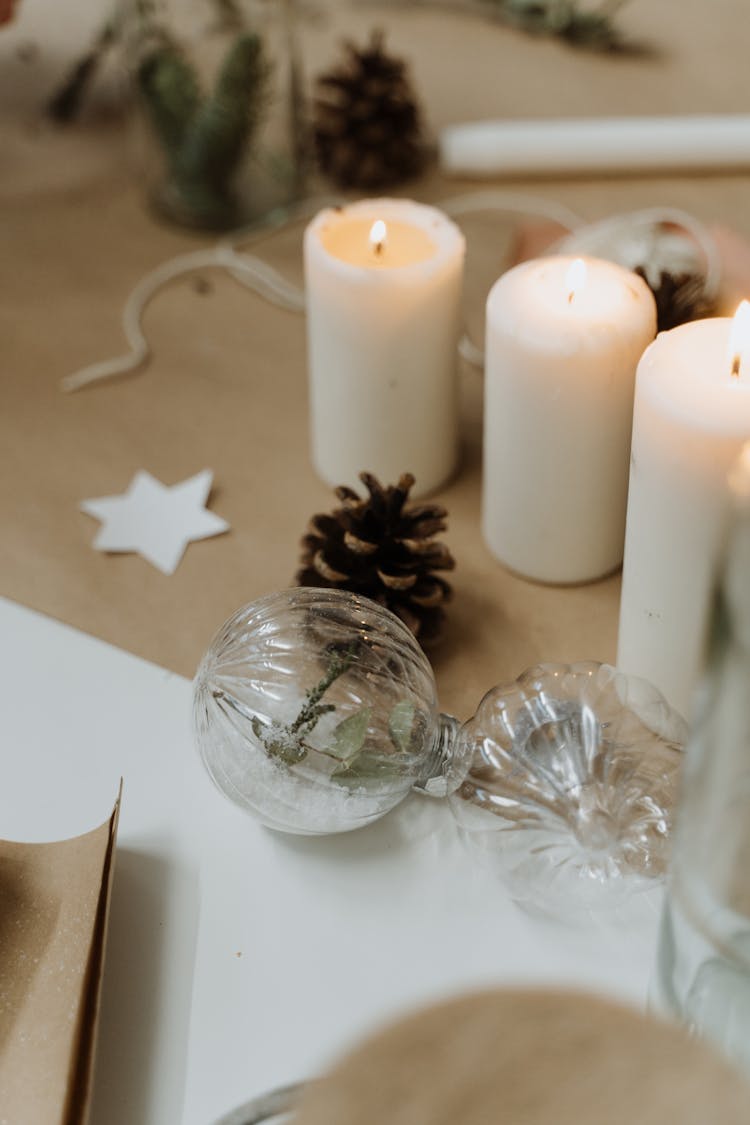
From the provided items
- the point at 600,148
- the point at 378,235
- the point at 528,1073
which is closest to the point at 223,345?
the point at 378,235

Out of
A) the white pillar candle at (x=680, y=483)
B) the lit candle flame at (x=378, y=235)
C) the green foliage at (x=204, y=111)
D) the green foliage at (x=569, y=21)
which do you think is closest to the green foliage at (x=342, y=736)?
the white pillar candle at (x=680, y=483)

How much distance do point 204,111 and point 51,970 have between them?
56 centimetres

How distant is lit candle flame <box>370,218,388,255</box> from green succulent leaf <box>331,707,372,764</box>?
251mm

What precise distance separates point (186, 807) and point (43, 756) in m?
0.07

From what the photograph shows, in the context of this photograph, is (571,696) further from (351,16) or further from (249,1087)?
(351,16)

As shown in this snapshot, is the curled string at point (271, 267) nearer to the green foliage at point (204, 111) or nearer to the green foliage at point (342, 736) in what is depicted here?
the green foliage at point (204, 111)

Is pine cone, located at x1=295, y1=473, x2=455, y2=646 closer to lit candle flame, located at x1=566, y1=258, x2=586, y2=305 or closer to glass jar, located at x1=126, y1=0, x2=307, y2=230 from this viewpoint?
lit candle flame, located at x1=566, y1=258, x2=586, y2=305

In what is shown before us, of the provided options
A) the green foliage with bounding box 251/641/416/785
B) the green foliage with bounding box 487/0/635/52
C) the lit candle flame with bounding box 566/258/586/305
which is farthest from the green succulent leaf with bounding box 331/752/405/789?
the green foliage with bounding box 487/0/635/52

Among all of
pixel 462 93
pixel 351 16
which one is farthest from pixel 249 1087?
pixel 351 16

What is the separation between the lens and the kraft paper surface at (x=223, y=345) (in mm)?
583

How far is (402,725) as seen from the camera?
0.46 m

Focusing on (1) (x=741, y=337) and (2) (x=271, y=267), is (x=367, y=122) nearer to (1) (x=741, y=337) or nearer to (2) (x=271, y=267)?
(2) (x=271, y=267)

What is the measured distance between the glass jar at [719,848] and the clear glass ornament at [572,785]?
6 centimetres

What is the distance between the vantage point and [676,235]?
72 centimetres
